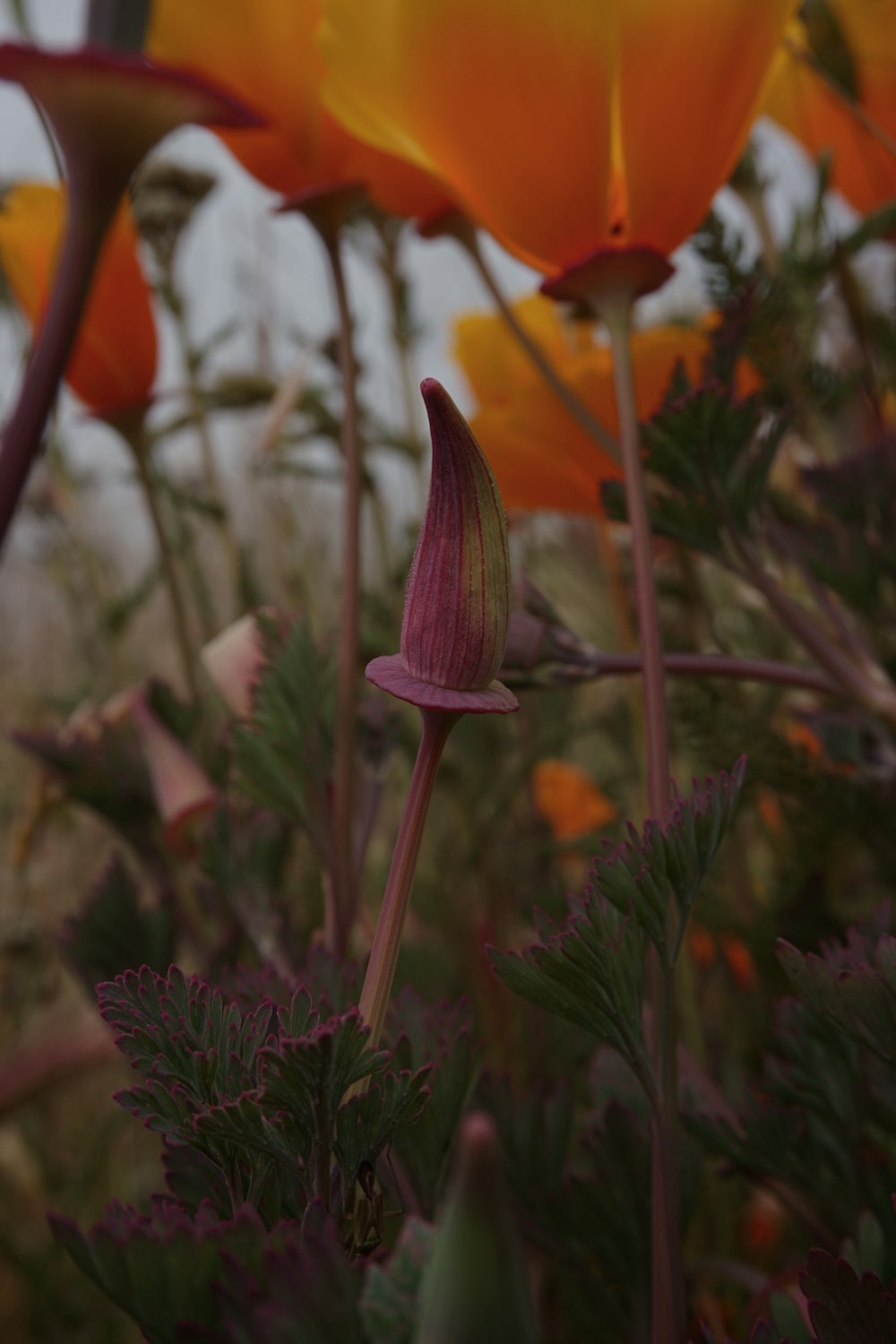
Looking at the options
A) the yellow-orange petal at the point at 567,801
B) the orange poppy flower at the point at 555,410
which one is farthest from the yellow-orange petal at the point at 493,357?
the yellow-orange petal at the point at 567,801

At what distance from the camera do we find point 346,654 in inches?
14.1

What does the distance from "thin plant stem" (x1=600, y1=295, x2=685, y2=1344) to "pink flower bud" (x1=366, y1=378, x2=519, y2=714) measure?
2.6 inches

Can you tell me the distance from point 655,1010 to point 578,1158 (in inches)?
4.6

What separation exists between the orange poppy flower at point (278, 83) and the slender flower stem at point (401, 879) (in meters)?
0.25

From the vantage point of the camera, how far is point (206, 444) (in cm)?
78

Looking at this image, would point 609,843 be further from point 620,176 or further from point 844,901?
point 844,901

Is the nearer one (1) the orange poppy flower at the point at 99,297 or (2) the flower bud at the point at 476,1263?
(2) the flower bud at the point at 476,1263

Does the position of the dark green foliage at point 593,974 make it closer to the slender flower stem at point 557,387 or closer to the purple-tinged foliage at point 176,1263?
the purple-tinged foliage at point 176,1263

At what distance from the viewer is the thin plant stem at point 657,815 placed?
9.0 inches

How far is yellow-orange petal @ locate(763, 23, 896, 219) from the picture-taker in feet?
1.59

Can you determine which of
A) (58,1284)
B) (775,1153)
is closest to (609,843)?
(775,1153)

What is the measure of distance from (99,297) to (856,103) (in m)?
0.33

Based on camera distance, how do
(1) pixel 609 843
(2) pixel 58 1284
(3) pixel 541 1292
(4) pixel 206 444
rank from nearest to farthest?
(1) pixel 609 843 < (3) pixel 541 1292 < (2) pixel 58 1284 < (4) pixel 206 444

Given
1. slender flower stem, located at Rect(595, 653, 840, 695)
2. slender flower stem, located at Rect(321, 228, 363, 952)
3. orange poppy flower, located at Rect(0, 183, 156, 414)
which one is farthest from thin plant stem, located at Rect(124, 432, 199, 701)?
slender flower stem, located at Rect(595, 653, 840, 695)
